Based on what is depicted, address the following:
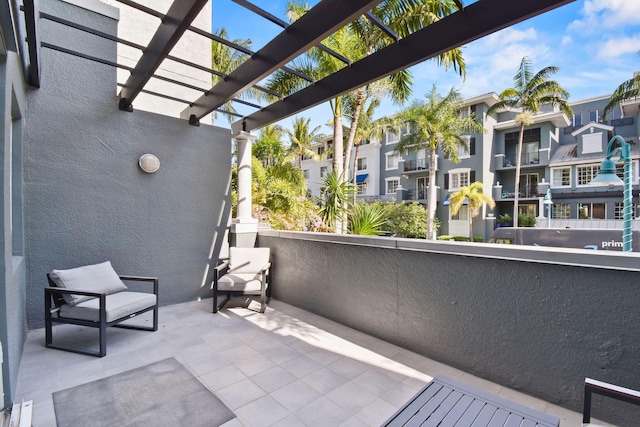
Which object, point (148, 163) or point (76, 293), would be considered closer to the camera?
point (76, 293)

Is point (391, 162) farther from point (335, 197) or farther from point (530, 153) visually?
point (335, 197)

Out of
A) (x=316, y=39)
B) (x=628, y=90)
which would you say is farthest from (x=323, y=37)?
(x=628, y=90)

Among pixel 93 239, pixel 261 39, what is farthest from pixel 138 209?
pixel 261 39

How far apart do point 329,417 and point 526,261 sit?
2181 mm

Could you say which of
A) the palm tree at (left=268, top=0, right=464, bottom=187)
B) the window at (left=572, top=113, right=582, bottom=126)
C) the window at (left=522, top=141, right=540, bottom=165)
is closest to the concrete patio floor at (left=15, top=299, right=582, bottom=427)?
the palm tree at (left=268, top=0, right=464, bottom=187)

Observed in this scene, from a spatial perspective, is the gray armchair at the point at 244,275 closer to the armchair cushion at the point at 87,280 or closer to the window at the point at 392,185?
the armchair cushion at the point at 87,280

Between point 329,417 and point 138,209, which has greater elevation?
point 138,209

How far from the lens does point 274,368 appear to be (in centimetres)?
319

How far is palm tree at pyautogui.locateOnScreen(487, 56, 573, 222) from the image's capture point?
59.9 feet

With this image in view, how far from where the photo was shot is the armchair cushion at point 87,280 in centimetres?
358

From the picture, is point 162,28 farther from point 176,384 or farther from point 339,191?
point 339,191

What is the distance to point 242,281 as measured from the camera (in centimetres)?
484

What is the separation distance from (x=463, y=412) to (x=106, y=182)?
522 cm

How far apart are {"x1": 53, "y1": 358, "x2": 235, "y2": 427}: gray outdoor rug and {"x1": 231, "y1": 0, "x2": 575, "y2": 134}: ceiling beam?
3514 millimetres
